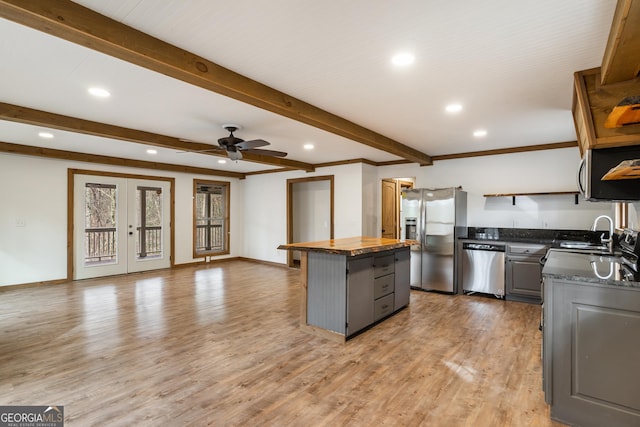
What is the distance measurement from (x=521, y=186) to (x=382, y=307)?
3273 millimetres

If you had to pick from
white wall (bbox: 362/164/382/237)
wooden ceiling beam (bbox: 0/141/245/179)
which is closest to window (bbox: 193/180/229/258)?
wooden ceiling beam (bbox: 0/141/245/179)

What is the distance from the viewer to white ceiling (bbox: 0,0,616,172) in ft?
5.83

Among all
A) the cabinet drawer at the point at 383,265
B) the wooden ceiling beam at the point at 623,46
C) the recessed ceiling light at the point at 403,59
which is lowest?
the cabinet drawer at the point at 383,265

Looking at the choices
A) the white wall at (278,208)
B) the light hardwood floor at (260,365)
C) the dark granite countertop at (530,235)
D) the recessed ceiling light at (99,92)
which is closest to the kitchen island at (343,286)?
the light hardwood floor at (260,365)

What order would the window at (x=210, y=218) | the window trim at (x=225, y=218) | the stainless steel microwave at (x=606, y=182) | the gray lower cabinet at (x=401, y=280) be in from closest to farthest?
the stainless steel microwave at (x=606, y=182)
the gray lower cabinet at (x=401, y=280)
the window trim at (x=225, y=218)
the window at (x=210, y=218)

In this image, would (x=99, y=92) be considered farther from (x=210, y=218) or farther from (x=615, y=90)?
(x=210, y=218)

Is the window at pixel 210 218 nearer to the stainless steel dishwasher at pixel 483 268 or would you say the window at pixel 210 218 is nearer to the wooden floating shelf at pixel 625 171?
the stainless steel dishwasher at pixel 483 268

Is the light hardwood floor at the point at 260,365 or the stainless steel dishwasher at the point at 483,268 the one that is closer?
the light hardwood floor at the point at 260,365

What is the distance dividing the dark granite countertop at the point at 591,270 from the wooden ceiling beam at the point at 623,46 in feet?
4.31

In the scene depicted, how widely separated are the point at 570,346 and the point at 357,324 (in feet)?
6.07

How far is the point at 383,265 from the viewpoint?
3789 millimetres

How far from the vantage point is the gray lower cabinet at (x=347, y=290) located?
10.7ft

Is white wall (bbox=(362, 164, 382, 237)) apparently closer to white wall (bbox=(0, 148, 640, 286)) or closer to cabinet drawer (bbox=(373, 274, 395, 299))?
white wall (bbox=(0, 148, 640, 286))

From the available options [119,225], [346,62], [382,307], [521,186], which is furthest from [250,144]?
[119,225]
